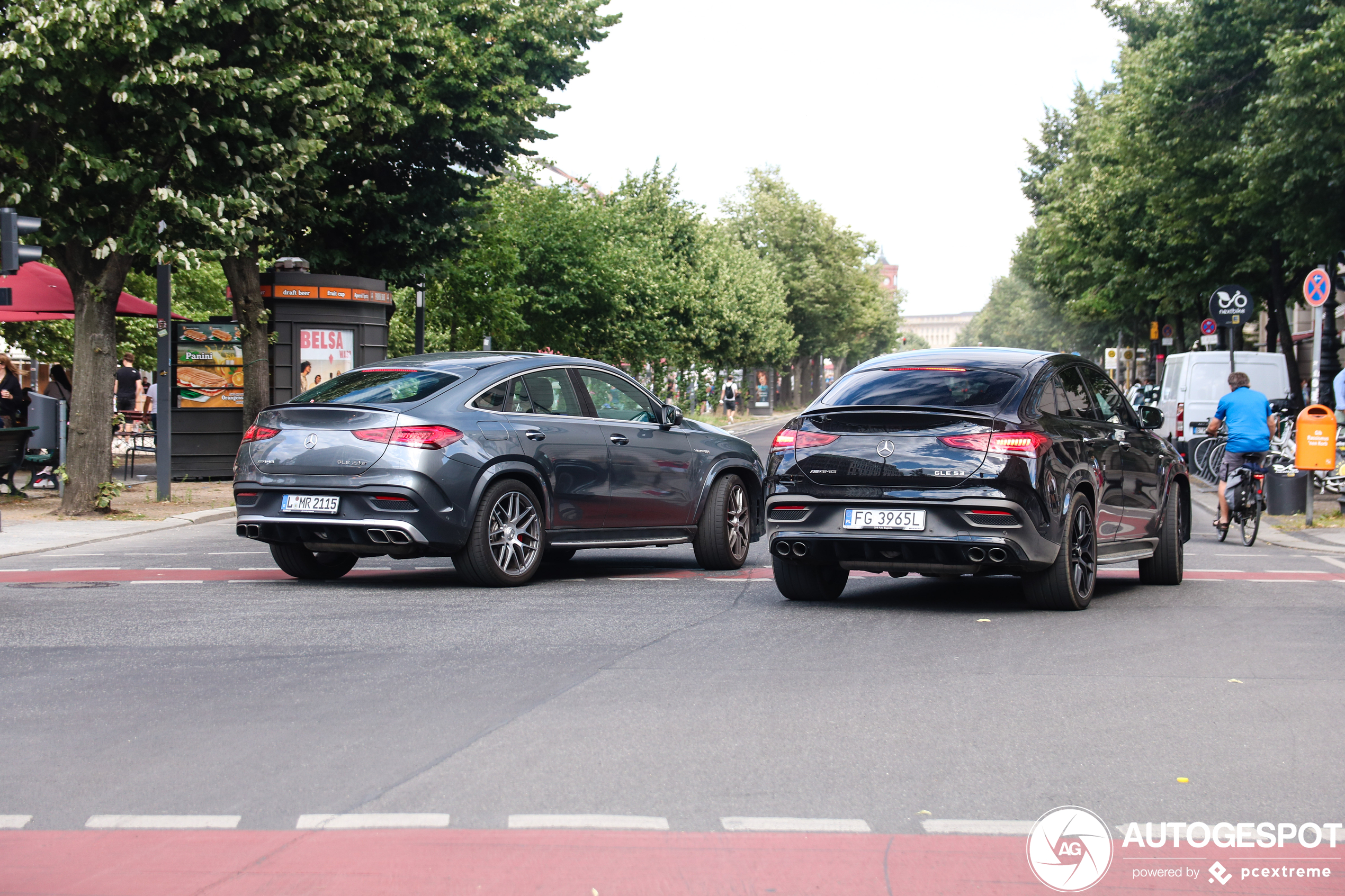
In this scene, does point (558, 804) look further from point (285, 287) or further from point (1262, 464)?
point (285, 287)

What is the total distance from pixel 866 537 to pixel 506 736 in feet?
13.1

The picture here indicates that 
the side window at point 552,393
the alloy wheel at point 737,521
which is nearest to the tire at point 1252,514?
the alloy wheel at point 737,521

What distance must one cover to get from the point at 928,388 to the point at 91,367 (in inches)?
447

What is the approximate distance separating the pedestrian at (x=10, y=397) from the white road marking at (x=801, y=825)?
18.8m

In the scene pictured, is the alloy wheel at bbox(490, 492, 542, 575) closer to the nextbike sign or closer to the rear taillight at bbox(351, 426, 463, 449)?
the rear taillight at bbox(351, 426, 463, 449)

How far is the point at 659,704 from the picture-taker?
6.45m

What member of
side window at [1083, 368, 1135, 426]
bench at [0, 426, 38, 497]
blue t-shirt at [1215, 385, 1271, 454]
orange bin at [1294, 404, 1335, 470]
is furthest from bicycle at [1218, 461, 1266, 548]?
bench at [0, 426, 38, 497]

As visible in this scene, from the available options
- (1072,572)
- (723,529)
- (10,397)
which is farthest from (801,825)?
(10,397)

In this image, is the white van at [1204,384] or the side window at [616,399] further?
the white van at [1204,384]

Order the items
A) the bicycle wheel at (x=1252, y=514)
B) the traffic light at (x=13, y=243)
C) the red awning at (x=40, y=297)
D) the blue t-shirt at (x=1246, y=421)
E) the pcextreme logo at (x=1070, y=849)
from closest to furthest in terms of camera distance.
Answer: the pcextreme logo at (x=1070, y=849)
the traffic light at (x=13, y=243)
the bicycle wheel at (x=1252, y=514)
the blue t-shirt at (x=1246, y=421)
the red awning at (x=40, y=297)

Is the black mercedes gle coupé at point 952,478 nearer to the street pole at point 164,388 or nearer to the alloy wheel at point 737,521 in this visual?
the alloy wheel at point 737,521

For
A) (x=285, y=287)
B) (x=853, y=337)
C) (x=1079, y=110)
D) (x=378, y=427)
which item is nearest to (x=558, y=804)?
(x=378, y=427)

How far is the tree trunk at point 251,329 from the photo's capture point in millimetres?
22562

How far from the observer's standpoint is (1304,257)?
26.0 meters
